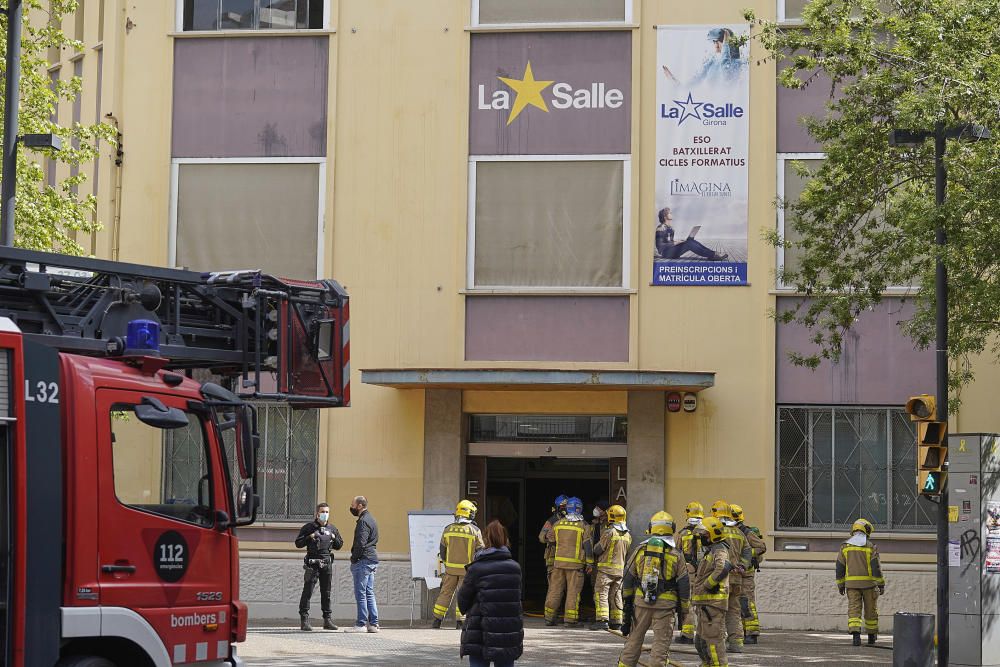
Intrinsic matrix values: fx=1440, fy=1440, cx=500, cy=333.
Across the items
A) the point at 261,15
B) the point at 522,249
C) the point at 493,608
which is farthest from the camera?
the point at 261,15

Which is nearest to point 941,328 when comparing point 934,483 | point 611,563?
point 934,483

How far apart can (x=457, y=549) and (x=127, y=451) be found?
33.2 ft

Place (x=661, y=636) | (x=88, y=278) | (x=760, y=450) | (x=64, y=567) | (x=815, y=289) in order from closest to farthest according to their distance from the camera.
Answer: (x=64, y=567) < (x=88, y=278) < (x=661, y=636) < (x=815, y=289) < (x=760, y=450)

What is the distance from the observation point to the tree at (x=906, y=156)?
1510 centimetres

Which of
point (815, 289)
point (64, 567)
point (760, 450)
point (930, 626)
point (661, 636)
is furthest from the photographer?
point (760, 450)

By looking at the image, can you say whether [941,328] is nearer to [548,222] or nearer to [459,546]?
[459,546]

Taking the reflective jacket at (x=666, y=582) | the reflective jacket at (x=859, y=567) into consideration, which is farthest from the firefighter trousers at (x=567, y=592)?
the reflective jacket at (x=666, y=582)

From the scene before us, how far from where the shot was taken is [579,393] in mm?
21344

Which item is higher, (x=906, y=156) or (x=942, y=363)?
(x=906, y=156)

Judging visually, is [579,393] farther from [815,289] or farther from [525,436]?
[815,289]

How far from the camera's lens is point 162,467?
384 inches

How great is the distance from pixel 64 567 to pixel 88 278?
2122mm

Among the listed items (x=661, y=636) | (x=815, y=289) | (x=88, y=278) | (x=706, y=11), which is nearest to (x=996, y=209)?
(x=815, y=289)

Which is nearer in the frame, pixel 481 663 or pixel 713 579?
pixel 481 663
